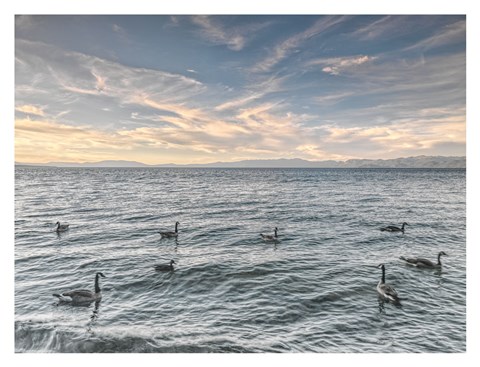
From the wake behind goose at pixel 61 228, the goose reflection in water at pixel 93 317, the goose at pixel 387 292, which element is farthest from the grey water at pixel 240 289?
the wake behind goose at pixel 61 228

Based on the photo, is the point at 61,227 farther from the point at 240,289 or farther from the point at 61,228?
the point at 240,289

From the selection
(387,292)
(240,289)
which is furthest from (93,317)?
(387,292)

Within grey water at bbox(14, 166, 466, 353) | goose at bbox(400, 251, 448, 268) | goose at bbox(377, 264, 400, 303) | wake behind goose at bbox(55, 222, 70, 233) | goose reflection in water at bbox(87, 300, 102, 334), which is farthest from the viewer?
wake behind goose at bbox(55, 222, 70, 233)

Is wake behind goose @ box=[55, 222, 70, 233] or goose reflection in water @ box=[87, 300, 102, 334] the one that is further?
wake behind goose @ box=[55, 222, 70, 233]

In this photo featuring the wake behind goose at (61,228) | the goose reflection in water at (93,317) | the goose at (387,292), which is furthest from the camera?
the wake behind goose at (61,228)

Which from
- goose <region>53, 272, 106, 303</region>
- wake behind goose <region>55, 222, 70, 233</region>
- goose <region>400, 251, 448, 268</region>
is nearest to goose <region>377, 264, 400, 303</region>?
goose <region>400, 251, 448, 268</region>

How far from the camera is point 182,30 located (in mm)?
12758

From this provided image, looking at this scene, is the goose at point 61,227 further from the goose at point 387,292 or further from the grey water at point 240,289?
the goose at point 387,292

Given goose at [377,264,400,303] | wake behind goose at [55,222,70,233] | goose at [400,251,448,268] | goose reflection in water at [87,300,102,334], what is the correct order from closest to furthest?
goose reflection in water at [87,300,102,334], goose at [377,264,400,303], goose at [400,251,448,268], wake behind goose at [55,222,70,233]

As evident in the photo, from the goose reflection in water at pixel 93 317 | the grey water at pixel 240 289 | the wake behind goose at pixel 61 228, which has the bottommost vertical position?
the goose reflection in water at pixel 93 317

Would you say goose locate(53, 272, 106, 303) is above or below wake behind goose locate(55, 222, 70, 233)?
below

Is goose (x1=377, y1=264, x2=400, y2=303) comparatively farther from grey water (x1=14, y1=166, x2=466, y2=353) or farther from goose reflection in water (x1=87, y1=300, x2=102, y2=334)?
goose reflection in water (x1=87, y1=300, x2=102, y2=334)
